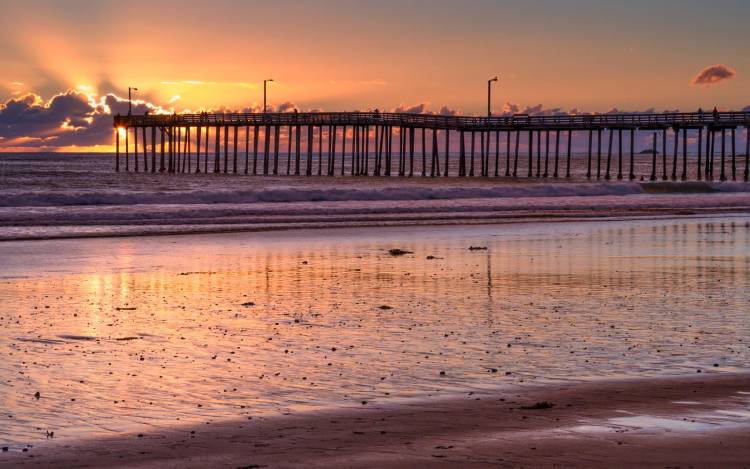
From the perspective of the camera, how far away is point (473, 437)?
652cm

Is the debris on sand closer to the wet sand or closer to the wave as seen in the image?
the wet sand

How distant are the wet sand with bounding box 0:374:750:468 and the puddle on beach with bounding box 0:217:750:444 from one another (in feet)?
0.92

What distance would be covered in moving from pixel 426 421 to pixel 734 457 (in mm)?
1936

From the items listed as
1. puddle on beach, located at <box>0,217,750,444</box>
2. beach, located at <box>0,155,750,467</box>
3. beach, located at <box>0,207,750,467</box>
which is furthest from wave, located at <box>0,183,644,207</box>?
beach, located at <box>0,207,750,467</box>

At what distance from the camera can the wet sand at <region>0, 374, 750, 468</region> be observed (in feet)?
19.7

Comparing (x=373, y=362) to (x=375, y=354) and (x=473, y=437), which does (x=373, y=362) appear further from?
(x=473, y=437)

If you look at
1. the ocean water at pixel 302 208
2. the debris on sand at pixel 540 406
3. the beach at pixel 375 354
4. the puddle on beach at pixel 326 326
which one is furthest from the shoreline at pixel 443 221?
the debris on sand at pixel 540 406

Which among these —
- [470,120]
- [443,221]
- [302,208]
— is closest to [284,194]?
[302,208]

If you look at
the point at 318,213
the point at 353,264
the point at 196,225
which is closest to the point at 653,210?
the point at 318,213

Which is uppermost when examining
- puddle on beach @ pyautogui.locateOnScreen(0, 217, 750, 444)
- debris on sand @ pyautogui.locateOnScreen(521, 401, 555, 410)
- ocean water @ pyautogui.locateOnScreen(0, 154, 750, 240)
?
debris on sand @ pyautogui.locateOnScreen(521, 401, 555, 410)

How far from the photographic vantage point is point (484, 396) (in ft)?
24.8

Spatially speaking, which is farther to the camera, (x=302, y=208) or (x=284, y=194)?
(x=284, y=194)

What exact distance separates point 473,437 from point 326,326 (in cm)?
417

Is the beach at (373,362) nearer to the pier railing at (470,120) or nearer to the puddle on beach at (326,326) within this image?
the puddle on beach at (326,326)
